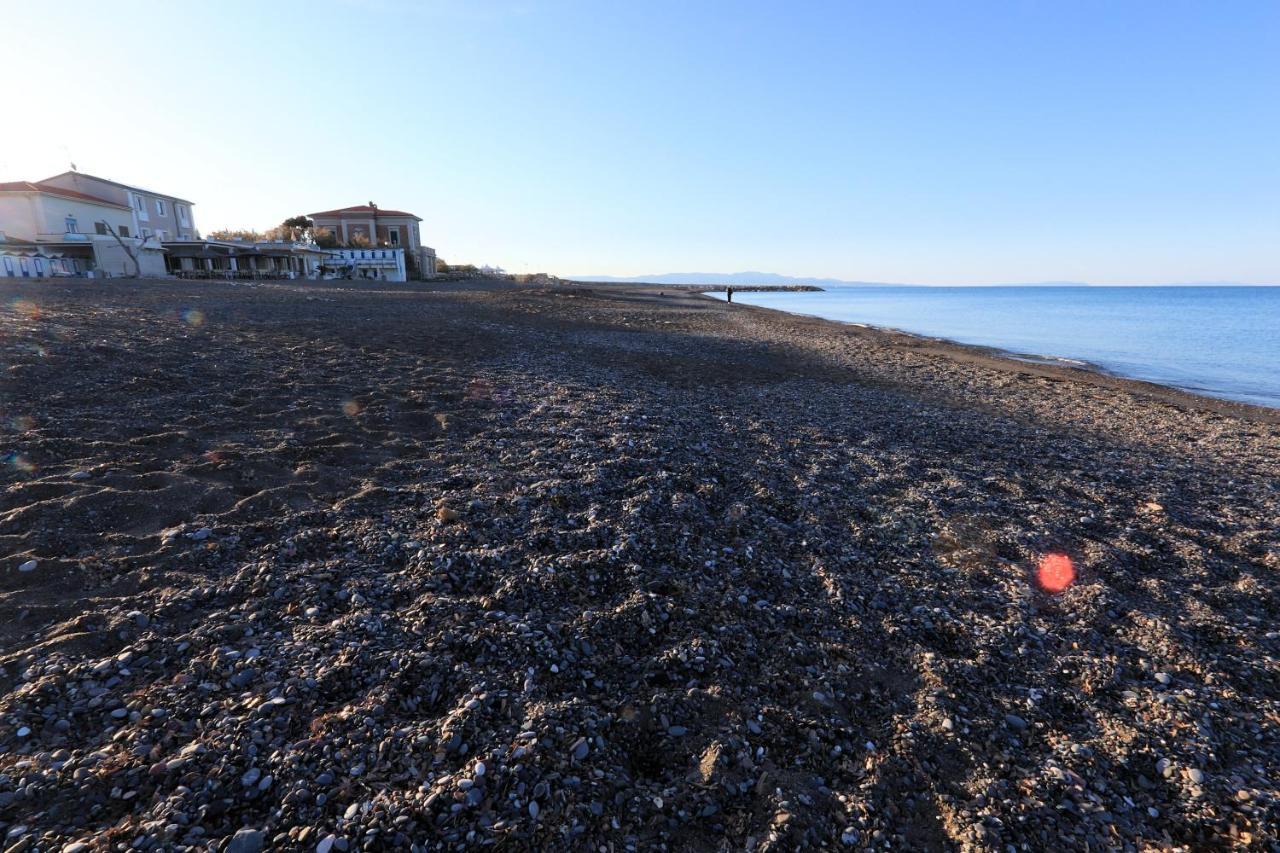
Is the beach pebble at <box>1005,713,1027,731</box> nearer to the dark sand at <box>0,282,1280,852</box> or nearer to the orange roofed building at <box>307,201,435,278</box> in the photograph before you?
the dark sand at <box>0,282,1280,852</box>

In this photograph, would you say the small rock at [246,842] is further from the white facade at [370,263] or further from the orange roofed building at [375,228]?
the orange roofed building at [375,228]

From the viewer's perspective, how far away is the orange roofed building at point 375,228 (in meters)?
67.3

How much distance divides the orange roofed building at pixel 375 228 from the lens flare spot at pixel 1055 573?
235 ft

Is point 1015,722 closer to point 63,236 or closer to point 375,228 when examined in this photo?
point 63,236

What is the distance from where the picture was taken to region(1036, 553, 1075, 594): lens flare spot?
515cm

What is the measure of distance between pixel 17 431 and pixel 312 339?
27.0 feet

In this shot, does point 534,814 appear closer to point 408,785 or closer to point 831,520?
point 408,785

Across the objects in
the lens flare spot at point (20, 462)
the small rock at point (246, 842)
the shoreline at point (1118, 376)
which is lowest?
the shoreline at point (1118, 376)

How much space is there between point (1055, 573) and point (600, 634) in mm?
4476

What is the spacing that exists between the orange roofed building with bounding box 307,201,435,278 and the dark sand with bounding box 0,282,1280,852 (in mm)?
64760

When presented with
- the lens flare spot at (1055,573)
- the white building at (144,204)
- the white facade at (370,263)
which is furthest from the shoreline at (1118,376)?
the white building at (144,204)

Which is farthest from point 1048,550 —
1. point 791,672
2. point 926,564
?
point 791,672

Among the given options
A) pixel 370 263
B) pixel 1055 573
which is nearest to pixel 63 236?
pixel 370 263

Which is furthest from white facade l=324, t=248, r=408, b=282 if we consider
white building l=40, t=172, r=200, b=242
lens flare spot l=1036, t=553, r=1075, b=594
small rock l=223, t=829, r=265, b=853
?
small rock l=223, t=829, r=265, b=853
